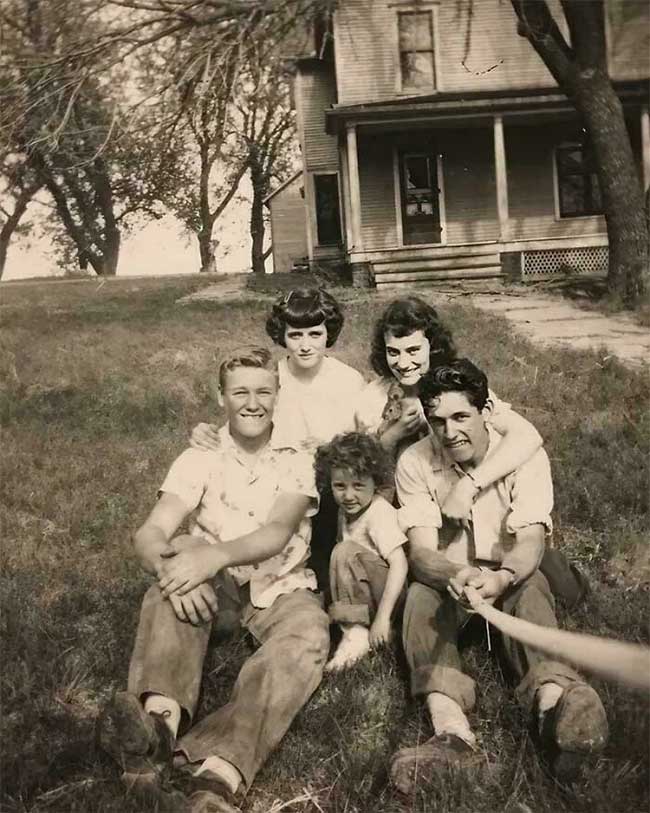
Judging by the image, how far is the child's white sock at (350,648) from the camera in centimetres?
316

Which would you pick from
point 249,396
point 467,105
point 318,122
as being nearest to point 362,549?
point 249,396

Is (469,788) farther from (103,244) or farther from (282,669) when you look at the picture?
(103,244)

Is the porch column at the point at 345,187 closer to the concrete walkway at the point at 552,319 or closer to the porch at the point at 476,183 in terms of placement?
the porch at the point at 476,183

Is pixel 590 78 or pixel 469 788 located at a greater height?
pixel 590 78

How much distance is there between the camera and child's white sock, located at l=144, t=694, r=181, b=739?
2623 millimetres

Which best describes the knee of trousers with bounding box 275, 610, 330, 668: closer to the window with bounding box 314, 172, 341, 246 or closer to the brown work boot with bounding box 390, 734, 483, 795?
the brown work boot with bounding box 390, 734, 483, 795

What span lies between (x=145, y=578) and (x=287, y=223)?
24716 mm

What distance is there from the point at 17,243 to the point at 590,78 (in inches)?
1628

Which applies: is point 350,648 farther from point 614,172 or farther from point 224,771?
point 614,172

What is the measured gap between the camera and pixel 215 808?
2.34m

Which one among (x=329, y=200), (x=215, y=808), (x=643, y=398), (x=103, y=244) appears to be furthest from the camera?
(x=103, y=244)

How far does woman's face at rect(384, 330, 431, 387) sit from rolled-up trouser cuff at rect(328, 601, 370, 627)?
98cm

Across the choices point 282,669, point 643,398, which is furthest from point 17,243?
point 282,669

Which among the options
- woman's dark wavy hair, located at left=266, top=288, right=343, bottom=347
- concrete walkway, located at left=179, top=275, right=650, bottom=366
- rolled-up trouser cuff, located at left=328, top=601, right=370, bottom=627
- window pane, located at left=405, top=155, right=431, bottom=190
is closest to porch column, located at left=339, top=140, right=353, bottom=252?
window pane, located at left=405, top=155, right=431, bottom=190
